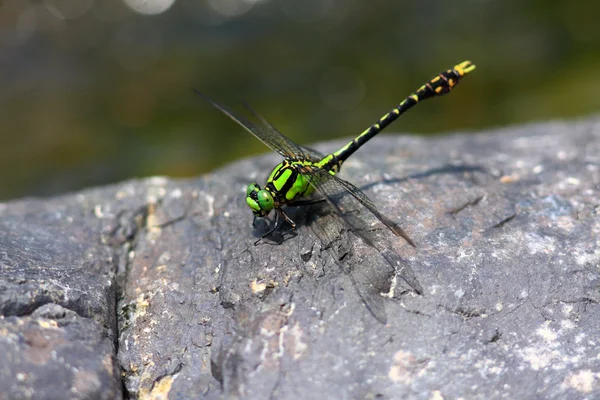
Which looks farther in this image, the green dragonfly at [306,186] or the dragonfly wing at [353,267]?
the green dragonfly at [306,186]

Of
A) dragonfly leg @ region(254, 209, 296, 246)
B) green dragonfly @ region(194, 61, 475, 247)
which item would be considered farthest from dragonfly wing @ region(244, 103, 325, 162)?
dragonfly leg @ region(254, 209, 296, 246)

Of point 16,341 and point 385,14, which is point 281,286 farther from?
point 385,14

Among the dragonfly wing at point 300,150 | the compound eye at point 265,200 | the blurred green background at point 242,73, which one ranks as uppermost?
the blurred green background at point 242,73

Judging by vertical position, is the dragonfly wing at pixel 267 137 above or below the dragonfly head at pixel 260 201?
above

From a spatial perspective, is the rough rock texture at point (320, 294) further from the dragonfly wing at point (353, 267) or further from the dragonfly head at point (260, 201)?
the dragonfly head at point (260, 201)

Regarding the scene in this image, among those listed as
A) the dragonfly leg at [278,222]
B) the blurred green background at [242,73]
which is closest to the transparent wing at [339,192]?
the dragonfly leg at [278,222]

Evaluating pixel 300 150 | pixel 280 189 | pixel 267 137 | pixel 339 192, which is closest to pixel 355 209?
pixel 339 192

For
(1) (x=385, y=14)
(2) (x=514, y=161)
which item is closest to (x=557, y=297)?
(2) (x=514, y=161)
